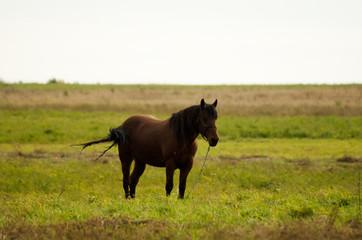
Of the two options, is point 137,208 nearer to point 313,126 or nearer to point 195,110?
point 195,110

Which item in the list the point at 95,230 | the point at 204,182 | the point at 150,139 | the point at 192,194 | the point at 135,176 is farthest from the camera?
the point at 204,182

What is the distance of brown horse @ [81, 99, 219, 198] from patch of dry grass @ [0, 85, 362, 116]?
67.1ft

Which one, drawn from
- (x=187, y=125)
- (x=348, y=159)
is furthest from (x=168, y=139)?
(x=348, y=159)

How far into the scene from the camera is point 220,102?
35.1 metres

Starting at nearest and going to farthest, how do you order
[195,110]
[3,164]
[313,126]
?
[195,110]
[3,164]
[313,126]

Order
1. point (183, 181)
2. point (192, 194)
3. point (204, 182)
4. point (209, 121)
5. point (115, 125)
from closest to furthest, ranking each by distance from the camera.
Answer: point (209, 121)
point (183, 181)
point (192, 194)
point (204, 182)
point (115, 125)

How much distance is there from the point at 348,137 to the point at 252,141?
488cm

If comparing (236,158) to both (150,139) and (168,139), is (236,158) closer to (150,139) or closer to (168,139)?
(150,139)

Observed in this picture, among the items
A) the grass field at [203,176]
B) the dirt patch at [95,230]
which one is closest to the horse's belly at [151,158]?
the grass field at [203,176]

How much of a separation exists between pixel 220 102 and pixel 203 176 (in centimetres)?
2218

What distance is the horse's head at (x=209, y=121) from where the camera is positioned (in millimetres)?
7879

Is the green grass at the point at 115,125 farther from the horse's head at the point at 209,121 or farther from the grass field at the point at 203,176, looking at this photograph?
the horse's head at the point at 209,121

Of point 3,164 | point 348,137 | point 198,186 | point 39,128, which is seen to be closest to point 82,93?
point 39,128

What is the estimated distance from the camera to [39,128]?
77.6 feet
